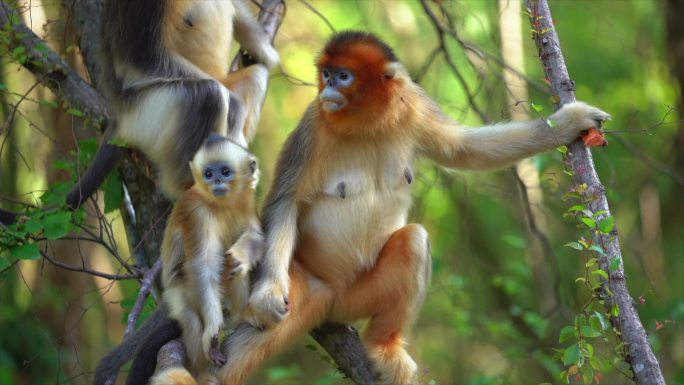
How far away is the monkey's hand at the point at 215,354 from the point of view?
3465 millimetres

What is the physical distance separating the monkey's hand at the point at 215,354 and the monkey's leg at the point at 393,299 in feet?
1.89

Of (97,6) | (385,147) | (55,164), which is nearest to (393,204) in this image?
(385,147)

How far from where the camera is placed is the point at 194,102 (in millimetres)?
4676

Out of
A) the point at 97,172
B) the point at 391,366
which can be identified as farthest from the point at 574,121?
the point at 97,172

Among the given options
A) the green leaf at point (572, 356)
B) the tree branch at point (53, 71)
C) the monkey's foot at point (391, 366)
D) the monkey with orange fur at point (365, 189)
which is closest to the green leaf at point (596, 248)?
the green leaf at point (572, 356)

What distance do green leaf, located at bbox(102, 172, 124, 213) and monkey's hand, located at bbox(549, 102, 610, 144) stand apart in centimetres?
247

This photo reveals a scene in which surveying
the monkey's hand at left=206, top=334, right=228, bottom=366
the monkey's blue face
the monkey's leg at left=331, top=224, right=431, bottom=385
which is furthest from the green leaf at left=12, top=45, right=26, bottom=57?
the monkey's leg at left=331, top=224, right=431, bottom=385

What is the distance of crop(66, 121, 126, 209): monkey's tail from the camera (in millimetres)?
4602

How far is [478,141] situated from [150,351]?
5.34 ft

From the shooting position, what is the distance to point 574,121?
3.52 m

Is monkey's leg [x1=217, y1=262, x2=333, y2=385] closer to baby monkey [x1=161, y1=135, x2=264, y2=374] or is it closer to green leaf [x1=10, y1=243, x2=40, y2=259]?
baby monkey [x1=161, y1=135, x2=264, y2=374]

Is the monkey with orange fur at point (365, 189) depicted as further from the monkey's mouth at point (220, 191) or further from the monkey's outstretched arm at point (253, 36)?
the monkey's outstretched arm at point (253, 36)

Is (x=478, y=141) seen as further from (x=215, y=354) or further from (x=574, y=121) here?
(x=215, y=354)

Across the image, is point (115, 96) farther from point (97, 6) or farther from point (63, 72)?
point (97, 6)
